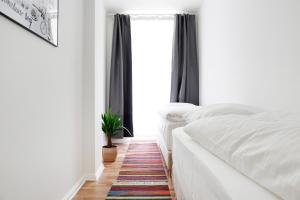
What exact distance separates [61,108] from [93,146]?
0.68 meters

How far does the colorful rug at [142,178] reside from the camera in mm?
1916

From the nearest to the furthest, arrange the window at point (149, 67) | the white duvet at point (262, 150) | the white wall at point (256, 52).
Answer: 1. the white duvet at point (262, 150)
2. the white wall at point (256, 52)
3. the window at point (149, 67)

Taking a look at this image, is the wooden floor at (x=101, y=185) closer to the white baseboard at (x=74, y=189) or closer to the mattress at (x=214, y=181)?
the white baseboard at (x=74, y=189)

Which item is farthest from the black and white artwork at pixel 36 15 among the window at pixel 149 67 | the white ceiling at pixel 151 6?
the window at pixel 149 67

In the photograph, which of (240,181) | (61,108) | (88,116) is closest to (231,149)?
A: (240,181)

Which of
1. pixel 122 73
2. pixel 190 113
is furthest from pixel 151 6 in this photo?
pixel 190 113

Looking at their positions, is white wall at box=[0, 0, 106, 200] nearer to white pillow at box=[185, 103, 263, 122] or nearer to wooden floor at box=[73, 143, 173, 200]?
wooden floor at box=[73, 143, 173, 200]

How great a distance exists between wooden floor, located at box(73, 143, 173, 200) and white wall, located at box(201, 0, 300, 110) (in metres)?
1.18

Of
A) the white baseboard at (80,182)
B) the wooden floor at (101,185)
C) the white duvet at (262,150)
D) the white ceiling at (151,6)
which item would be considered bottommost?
the wooden floor at (101,185)

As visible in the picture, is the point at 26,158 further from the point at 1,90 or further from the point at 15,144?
the point at 1,90

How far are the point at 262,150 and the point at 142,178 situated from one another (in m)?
1.82

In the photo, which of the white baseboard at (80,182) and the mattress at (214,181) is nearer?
the mattress at (214,181)

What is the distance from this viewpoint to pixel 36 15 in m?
1.32

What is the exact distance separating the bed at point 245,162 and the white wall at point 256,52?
68 centimetres
